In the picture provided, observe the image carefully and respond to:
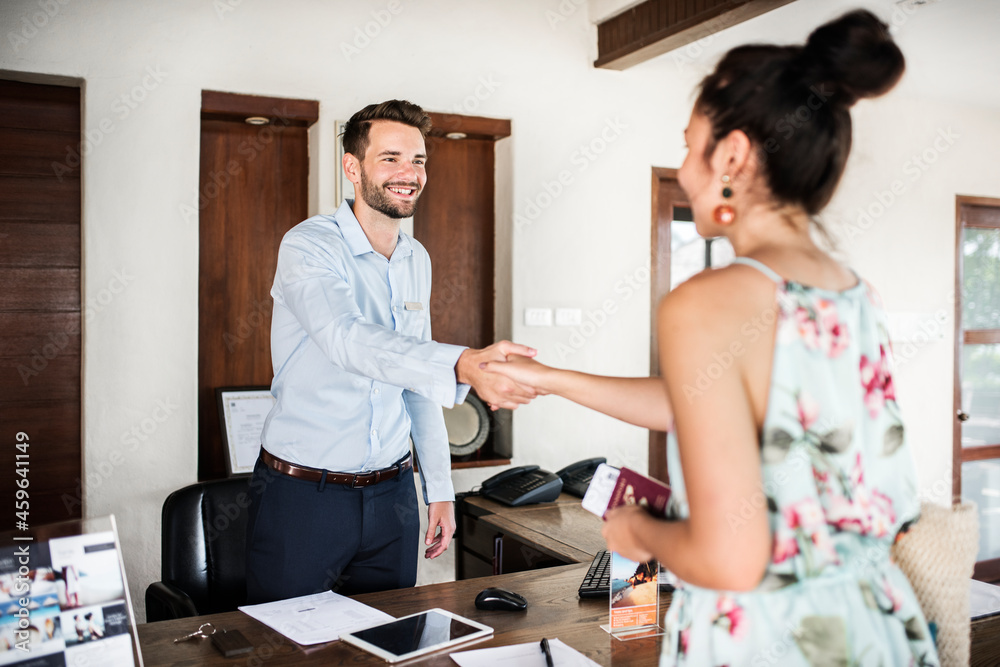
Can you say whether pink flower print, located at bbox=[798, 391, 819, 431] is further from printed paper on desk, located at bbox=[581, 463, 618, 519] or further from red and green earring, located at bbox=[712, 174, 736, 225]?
printed paper on desk, located at bbox=[581, 463, 618, 519]

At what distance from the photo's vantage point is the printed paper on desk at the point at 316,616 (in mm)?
1479

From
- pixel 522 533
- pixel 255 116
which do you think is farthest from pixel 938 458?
pixel 255 116

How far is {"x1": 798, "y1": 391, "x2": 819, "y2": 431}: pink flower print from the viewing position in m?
0.87

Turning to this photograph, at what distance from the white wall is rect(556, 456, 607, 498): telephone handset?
0.73 meters

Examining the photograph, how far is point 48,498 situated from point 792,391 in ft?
10.7

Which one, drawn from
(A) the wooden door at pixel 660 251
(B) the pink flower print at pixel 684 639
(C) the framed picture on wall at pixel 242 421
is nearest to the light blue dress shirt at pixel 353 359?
(B) the pink flower print at pixel 684 639

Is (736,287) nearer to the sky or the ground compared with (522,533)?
nearer to the sky

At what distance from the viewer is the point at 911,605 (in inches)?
37.6

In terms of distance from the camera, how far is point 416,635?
1467 mm

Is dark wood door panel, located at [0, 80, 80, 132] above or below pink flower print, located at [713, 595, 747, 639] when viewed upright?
above

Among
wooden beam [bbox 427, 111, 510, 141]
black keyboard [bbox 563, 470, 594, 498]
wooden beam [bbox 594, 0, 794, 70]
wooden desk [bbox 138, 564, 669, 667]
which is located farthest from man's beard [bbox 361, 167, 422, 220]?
wooden beam [bbox 594, 0, 794, 70]

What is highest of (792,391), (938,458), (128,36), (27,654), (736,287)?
(128,36)

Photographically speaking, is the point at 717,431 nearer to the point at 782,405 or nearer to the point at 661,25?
the point at 782,405

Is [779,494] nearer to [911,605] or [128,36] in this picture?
[911,605]
